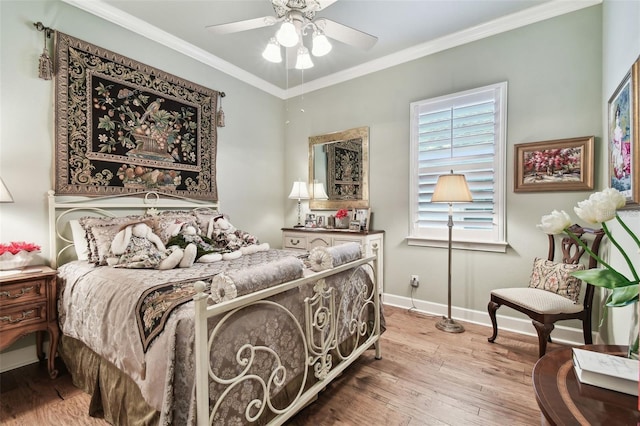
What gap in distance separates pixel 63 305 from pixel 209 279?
1176 mm

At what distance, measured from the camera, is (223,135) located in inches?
141

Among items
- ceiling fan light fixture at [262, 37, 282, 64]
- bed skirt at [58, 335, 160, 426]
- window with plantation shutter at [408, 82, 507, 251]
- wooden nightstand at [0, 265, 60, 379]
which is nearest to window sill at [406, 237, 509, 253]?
window with plantation shutter at [408, 82, 507, 251]

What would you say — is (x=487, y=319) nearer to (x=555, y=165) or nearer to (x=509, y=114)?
(x=555, y=165)

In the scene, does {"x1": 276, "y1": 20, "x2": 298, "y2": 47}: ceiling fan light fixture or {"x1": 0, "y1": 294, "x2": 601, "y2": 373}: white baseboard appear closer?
{"x1": 276, "y1": 20, "x2": 298, "y2": 47}: ceiling fan light fixture

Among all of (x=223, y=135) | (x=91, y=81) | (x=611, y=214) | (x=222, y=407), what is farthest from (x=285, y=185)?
(x=611, y=214)

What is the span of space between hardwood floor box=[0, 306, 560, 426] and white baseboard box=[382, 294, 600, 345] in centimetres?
16

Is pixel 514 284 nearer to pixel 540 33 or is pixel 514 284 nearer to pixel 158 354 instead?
pixel 540 33

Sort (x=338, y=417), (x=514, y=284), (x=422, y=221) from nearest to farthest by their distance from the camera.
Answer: (x=338, y=417), (x=514, y=284), (x=422, y=221)

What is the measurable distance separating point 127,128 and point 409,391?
3270 mm

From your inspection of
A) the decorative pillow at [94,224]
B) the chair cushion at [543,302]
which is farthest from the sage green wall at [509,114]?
the decorative pillow at [94,224]

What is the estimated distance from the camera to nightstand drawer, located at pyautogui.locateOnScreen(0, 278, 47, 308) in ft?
5.96

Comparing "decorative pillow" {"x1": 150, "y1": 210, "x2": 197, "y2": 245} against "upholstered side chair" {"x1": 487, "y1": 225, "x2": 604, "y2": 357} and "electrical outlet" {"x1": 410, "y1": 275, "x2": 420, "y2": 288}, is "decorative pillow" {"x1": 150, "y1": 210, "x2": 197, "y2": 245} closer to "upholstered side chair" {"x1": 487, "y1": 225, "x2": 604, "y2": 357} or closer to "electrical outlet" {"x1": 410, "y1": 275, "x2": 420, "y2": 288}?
"electrical outlet" {"x1": 410, "y1": 275, "x2": 420, "y2": 288}

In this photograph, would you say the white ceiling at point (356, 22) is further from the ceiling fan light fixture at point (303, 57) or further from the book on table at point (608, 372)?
the book on table at point (608, 372)

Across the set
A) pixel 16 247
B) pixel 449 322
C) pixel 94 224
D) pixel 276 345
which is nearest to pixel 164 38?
pixel 94 224
